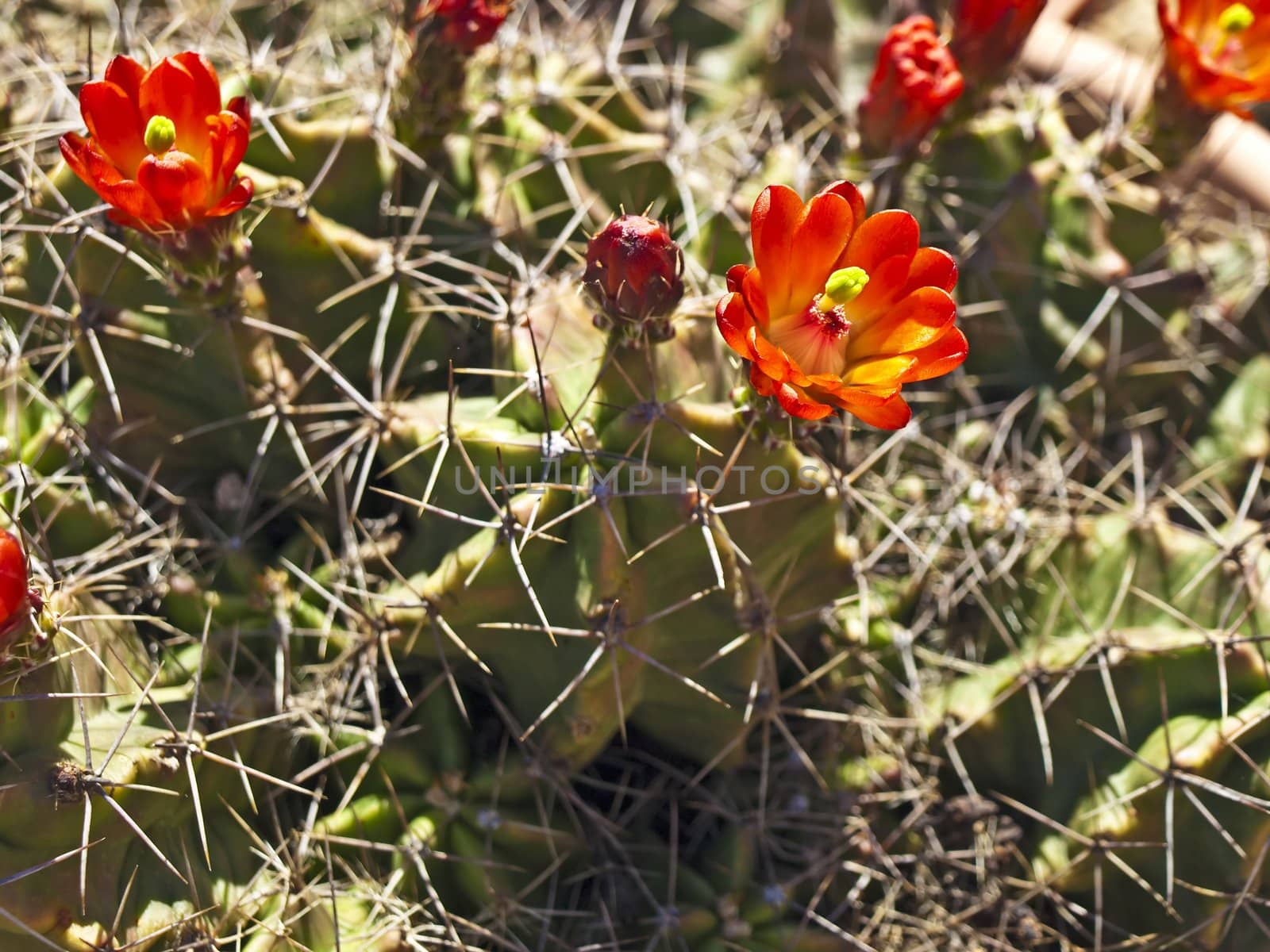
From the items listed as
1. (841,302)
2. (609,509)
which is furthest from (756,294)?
(609,509)

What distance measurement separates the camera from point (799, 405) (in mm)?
1480

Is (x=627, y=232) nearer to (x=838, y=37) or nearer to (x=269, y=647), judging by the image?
(x=269, y=647)

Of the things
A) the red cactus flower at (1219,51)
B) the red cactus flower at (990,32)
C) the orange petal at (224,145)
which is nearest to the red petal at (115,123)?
the orange petal at (224,145)

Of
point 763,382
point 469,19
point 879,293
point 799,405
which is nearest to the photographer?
point 799,405

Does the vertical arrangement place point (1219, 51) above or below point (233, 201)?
above

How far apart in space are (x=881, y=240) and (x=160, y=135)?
1.15 m

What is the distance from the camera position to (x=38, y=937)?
5.29 feet

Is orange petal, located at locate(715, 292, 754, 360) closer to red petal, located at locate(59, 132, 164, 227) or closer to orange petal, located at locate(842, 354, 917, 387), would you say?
orange petal, located at locate(842, 354, 917, 387)

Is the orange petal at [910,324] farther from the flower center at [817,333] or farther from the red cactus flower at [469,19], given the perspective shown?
the red cactus flower at [469,19]

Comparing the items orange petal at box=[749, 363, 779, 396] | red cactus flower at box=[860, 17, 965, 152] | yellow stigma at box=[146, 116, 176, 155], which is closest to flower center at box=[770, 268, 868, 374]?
orange petal at box=[749, 363, 779, 396]

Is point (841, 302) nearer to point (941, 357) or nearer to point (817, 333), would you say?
point (817, 333)

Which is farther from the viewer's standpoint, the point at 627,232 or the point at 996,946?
the point at 996,946

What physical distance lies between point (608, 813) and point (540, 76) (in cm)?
168

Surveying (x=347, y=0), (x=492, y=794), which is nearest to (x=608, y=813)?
(x=492, y=794)
